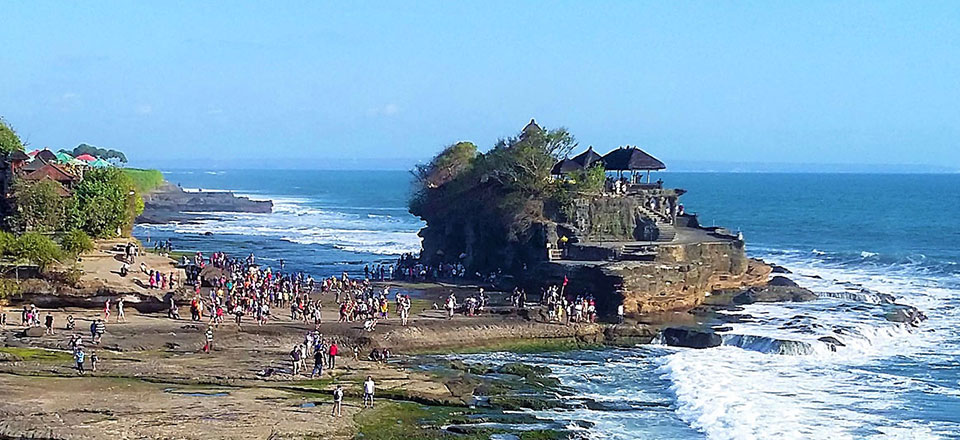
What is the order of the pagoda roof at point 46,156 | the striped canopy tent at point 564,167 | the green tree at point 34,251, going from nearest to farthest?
the green tree at point 34,251
the striped canopy tent at point 564,167
the pagoda roof at point 46,156

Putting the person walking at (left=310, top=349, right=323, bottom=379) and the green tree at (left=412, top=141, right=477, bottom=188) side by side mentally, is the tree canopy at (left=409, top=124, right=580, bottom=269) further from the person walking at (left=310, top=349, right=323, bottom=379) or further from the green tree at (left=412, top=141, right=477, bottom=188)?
the person walking at (left=310, top=349, right=323, bottom=379)

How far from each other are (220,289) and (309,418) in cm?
1883

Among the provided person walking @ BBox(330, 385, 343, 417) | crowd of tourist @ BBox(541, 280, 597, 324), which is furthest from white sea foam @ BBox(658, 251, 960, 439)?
person walking @ BBox(330, 385, 343, 417)

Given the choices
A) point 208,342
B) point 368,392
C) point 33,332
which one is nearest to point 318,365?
point 368,392

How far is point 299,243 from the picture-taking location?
7706 cm

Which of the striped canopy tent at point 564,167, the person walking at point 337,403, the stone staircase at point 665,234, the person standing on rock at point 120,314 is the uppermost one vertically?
the striped canopy tent at point 564,167

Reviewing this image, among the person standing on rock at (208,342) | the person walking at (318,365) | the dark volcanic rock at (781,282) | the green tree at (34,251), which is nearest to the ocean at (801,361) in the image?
the dark volcanic rock at (781,282)

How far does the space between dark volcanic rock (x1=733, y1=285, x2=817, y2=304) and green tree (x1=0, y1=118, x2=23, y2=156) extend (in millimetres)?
41328

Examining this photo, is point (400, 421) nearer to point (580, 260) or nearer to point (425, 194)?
point (580, 260)

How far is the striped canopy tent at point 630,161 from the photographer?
56531mm

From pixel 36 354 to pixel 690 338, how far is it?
2190 centimetres

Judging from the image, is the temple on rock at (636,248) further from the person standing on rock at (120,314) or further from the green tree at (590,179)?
the person standing on rock at (120,314)

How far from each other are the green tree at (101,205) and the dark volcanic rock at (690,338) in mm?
30462

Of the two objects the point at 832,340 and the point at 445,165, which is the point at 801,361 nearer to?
the point at 832,340
